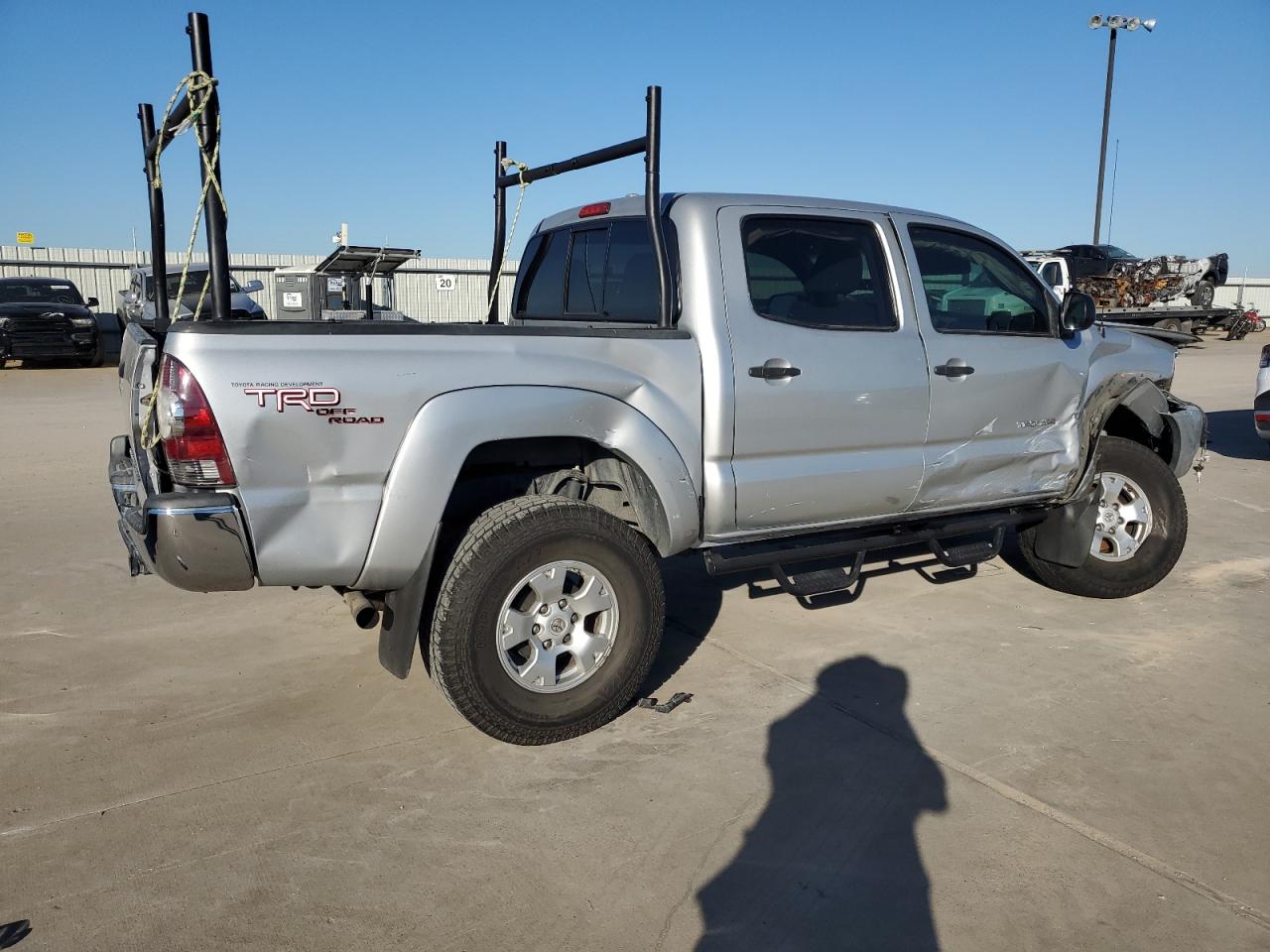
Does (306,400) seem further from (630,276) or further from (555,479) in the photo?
(630,276)

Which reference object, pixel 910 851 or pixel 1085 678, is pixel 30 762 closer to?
pixel 910 851

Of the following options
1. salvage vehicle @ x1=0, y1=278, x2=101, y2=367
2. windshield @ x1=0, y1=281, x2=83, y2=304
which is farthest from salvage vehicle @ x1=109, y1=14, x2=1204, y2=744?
windshield @ x1=0, y1=281, x2=83, y2=304

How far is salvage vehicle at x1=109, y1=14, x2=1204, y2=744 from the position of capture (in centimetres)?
337

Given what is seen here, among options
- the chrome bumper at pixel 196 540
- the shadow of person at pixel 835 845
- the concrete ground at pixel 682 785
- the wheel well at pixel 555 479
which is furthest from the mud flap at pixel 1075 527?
the chrome bumper at pixel 196 540

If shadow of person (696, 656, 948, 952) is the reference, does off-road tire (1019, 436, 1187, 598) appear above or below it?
above

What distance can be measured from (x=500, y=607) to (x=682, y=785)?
89 centimetres

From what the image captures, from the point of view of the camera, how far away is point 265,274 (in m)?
27.8

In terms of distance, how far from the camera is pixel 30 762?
3.64 meters

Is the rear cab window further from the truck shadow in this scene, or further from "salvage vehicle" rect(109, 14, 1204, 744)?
the truck shadow

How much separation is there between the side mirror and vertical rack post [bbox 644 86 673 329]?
2.23 m

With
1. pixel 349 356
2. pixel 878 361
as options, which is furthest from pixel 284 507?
pixel 878 361

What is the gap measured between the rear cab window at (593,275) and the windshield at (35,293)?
17.4 metres

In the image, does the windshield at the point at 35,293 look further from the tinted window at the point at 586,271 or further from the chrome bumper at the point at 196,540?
the chrome bumper at the point at 196,540

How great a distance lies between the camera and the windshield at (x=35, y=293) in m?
19.5
